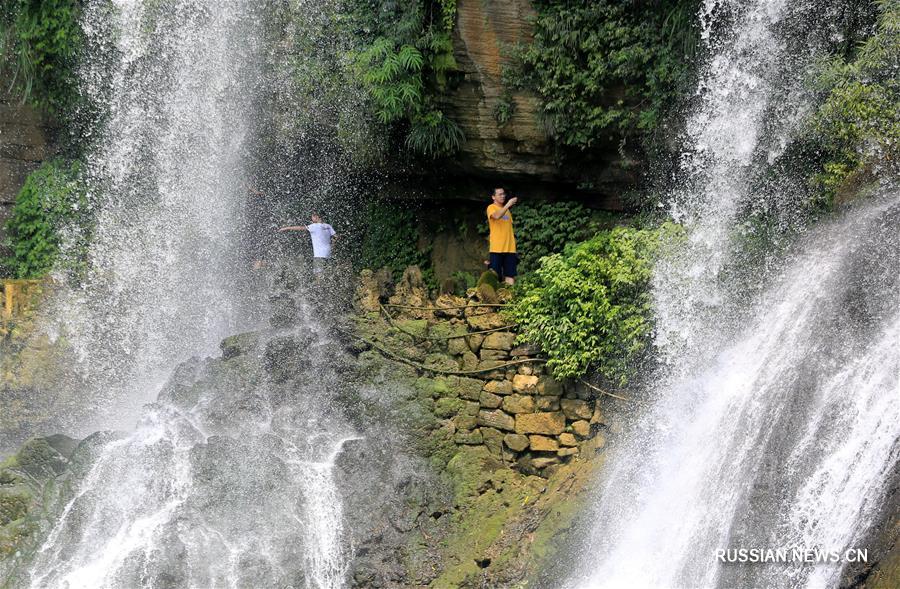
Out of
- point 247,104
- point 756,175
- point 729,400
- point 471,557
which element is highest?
point 247,104

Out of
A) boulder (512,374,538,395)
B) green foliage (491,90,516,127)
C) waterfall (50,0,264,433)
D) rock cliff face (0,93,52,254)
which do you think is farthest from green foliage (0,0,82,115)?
boulder (512,374,538,395)

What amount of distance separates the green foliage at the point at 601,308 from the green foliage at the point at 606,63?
1521mm

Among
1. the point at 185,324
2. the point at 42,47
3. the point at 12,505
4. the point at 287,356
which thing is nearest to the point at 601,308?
the point at 287,356

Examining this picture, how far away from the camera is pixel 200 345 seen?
498 inches

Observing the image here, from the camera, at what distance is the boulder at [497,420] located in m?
9.39

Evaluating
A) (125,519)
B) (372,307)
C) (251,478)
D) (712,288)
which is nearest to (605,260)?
(712,288)

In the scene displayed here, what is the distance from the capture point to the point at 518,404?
937 centimetres

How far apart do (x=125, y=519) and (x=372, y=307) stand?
10.9ft

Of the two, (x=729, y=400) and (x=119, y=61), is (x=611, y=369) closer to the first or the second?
(x=729, y=400)

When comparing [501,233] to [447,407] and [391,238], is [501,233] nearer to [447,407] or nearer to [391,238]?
[447,407]

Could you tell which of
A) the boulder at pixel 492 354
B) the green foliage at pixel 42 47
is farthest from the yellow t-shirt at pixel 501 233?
the green foliage at pixel 42 47

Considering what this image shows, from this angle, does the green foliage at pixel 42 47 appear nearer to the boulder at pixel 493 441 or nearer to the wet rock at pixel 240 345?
the wet rock at pixel 240 345

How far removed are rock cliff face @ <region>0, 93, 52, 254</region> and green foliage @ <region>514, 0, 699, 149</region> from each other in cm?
781

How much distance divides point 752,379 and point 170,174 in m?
8.74
